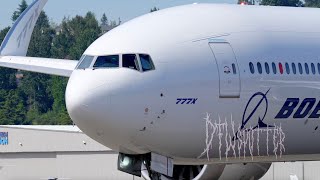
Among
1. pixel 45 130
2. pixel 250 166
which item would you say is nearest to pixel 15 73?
pixel 45 130

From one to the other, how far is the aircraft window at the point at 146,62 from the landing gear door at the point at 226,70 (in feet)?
5.75

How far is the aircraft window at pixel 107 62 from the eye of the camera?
28.9m

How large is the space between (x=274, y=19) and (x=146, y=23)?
3773 millimetres

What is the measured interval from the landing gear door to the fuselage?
0.02 m

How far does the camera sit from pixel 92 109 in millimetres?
28188

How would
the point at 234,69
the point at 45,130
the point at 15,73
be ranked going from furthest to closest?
1. the point at 15,73
2. the point at 45,130
3. the point at 234,69

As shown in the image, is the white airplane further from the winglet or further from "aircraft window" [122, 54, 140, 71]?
the winglet

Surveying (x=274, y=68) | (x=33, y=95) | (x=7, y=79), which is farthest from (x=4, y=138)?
(x=7, y=79)

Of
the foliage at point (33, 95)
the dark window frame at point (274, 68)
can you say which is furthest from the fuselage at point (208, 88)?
the foliage at point (33, 95)

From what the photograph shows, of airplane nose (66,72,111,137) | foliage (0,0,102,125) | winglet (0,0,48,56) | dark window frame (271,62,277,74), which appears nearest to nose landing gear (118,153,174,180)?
airplane nose (66,72,111,137)

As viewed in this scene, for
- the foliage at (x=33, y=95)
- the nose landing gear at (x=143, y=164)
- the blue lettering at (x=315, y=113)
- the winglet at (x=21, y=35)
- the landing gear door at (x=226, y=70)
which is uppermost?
the winglet at (x=21, y=35)

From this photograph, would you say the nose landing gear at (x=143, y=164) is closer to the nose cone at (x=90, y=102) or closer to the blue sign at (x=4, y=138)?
the nose cone at (x=90, y=102)

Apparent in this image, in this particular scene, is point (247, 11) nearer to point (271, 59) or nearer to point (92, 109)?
point (271, 59)

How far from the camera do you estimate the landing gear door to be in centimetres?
2972
